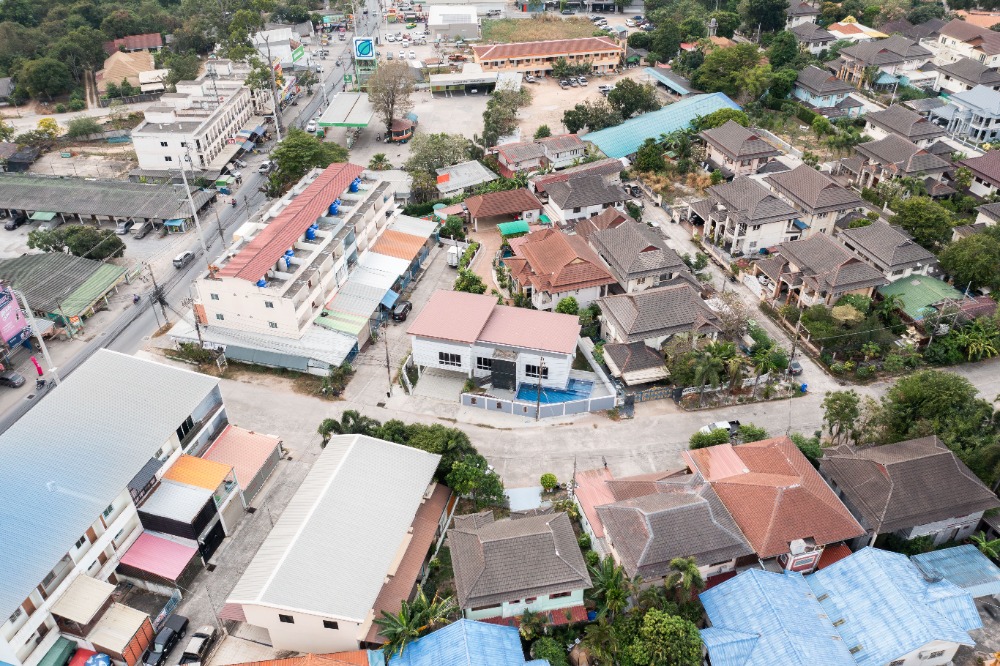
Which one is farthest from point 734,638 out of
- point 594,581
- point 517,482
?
point 517,482

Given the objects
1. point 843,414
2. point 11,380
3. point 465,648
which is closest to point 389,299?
point 11,380

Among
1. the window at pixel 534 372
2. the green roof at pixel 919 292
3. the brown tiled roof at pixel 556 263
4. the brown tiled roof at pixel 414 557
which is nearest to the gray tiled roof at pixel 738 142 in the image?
the green roof at pixel 919 292

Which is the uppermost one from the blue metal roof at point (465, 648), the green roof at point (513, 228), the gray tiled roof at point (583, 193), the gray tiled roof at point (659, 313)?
the gray tiled roof at point (583, 193)

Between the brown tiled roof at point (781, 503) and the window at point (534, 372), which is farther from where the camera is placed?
the window at point (534, 372)

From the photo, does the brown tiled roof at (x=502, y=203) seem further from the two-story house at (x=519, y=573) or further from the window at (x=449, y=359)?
the two-story house at (x=519, y=573)

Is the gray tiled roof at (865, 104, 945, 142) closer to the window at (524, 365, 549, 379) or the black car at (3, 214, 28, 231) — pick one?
the window at (524, 365, 549, 379)

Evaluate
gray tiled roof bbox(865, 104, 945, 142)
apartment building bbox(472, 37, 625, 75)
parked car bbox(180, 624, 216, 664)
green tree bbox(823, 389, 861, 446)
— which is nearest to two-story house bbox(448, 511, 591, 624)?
parked car bbox(180, 624, 216, 664)
